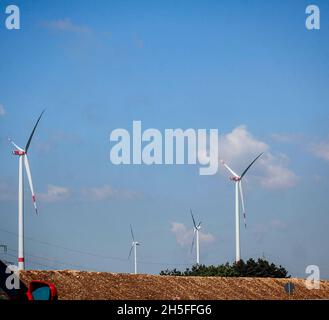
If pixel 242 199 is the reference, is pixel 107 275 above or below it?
below

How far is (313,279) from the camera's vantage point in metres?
80.2

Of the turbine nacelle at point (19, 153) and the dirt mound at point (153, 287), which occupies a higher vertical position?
the turbine nacelle at point (19, 153)

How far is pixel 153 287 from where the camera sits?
199 ft

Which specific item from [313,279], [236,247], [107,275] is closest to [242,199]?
[236,247]

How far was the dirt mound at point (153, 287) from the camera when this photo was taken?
54.8 m

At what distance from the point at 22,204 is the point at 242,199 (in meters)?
30.0

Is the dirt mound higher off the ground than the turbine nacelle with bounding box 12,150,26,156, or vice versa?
the turbine nacelle with bounding box 12,150,26,156

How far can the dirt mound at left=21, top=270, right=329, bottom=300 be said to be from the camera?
180 ft
